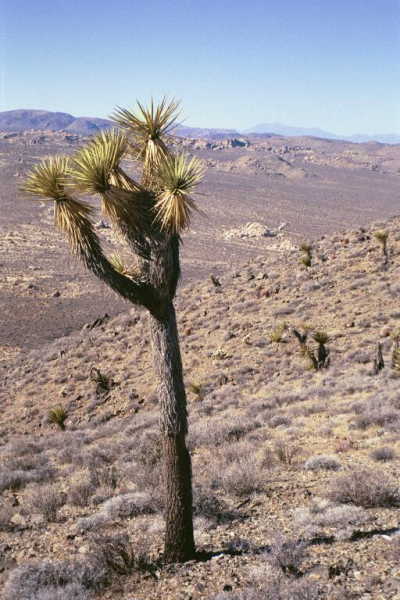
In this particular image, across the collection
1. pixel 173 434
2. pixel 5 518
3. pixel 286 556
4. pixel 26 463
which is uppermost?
pixel 173 434

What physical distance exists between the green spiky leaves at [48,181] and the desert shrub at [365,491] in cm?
502

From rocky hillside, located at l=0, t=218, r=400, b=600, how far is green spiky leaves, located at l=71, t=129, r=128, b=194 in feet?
12.5

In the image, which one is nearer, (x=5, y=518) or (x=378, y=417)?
(x=5, y=518)

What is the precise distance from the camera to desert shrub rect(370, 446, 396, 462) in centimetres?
890

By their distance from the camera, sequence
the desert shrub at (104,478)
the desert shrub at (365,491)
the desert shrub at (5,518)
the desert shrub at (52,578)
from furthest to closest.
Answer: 1. the desert shrub at (104,478)
2. the desert shrub at (5,518)
3. the desert shrub at (365,491)
4. the desert shrub at (52,578)

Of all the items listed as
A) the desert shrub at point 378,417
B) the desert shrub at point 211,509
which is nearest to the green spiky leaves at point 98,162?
the desert shrub at point 211,509

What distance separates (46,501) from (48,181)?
17.0ft

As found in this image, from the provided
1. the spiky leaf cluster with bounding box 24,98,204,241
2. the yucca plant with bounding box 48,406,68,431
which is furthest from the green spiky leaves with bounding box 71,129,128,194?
the yucca plant with bounding box 48,406,68,431

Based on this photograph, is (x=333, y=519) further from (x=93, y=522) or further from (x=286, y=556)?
(x=93, y=522)

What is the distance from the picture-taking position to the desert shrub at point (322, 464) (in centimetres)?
891

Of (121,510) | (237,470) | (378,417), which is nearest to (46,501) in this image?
(121,510)

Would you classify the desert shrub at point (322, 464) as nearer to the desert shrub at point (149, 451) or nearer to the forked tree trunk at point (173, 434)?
the desert shrub at point (149, 451)

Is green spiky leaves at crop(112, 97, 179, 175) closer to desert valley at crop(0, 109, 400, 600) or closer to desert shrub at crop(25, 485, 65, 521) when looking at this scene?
desert valley at crop(0, 109, 400, 600)

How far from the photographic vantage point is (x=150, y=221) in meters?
5.76
